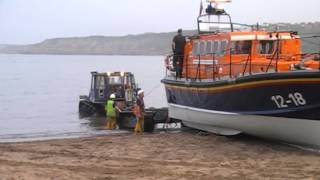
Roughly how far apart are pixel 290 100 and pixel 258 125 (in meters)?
1.33

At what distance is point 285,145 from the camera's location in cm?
1441

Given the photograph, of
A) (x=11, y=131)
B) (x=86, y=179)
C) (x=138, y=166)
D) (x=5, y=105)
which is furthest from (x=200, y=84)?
(x=5, y=105)

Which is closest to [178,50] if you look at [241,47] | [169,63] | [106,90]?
[169,63]

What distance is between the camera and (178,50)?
17.9 metres

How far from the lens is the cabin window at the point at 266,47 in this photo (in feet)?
51.5

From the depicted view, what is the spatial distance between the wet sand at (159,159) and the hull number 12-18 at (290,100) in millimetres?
1076

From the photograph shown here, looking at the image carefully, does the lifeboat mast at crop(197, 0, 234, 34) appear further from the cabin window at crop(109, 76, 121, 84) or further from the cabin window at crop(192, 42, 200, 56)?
the cabin window at crop(109, 76, 121, 84)

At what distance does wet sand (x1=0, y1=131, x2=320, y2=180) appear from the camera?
10703 millimetres

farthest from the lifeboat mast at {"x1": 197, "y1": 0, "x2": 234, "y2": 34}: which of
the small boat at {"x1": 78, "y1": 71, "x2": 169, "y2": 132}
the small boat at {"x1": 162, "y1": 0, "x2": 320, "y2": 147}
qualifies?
the small boat at {"x1": 78, "y1": 71, "x2": 169, "y2": 132}

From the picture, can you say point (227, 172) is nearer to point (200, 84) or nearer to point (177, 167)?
point (177, 167)

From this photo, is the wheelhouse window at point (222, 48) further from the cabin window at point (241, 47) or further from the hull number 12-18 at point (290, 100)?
the hull number 12-18 at point (290, 100)

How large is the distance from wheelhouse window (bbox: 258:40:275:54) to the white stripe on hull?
1.98 metres

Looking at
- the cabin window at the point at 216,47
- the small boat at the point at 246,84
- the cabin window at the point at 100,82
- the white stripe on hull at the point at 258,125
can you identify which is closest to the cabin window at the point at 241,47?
the small boat at the point at 246,84

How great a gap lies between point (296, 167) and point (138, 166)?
3009mm
